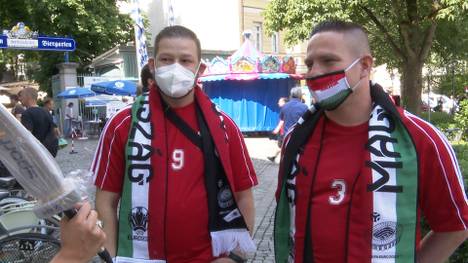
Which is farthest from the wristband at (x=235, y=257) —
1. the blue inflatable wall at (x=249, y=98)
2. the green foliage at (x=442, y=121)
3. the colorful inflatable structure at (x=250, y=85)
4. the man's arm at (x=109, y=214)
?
the blue inflatable wall at (x=249, y=98)

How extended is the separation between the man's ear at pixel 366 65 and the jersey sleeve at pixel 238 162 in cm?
69

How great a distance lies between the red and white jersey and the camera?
90.5 inches

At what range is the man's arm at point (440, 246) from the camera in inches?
80.5

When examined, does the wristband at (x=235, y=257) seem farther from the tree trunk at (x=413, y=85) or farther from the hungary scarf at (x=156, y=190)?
the tree trunk at (x=413, y=85)

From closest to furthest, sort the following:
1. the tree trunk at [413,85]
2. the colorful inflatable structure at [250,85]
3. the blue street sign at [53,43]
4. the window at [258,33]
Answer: the tree trunk at [413,85] < the blue street sign at [53,43] < the colorful inflatable structure at [250,85] < the window at [258,33]

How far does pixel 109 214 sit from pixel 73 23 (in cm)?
2585

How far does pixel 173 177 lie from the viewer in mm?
2311

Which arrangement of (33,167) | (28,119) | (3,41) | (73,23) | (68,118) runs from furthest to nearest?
(73,23) < (68,118) < (3,41) < (28,119) < (33,167)

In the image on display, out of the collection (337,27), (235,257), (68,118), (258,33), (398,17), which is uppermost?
(258,33)

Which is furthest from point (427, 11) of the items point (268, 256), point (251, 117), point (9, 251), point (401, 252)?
point (401, 252)

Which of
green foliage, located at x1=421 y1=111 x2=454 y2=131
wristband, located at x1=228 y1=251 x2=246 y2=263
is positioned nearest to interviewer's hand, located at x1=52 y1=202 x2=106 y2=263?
wristband, located at x1=228 y1=251 x2=246 y2=263

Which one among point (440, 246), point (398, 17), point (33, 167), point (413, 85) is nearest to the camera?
point (33, 167)

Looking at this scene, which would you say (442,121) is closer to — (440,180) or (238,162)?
(238,162)

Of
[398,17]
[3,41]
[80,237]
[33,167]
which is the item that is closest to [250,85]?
[398,17]
